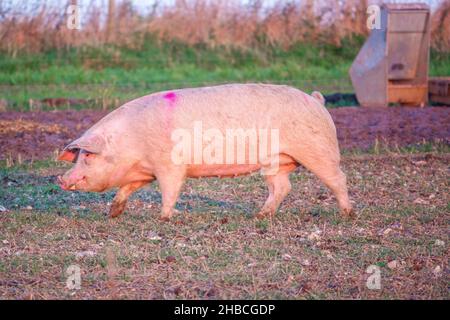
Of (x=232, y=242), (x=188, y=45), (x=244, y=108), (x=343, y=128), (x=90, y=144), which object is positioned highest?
(x=244, y=108)

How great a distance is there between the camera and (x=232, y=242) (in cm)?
630

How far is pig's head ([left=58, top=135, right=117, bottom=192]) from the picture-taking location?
704cm

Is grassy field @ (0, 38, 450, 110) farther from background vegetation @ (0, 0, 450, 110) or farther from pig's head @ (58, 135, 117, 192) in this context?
pig's head @ (58, 135, 117, 192)

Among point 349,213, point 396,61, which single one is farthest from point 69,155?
point 396,61

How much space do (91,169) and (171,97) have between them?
899mm

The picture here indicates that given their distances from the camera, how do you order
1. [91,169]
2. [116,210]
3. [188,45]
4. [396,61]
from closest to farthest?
[91,169], [116,210], [396,61], [188,45]

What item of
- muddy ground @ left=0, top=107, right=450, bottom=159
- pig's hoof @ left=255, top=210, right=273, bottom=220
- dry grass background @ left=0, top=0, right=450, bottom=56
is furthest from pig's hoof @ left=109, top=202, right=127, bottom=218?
dry grass background @ left=0, top=0, right=450, bottom=56

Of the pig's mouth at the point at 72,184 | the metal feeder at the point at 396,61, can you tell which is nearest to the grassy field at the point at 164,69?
the metal feeder at the point at 396,61

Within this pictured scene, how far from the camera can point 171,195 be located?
23.1 feet

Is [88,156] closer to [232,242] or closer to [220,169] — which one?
[220,169]

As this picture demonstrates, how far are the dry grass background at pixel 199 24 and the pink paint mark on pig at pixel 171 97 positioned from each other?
37.1 ft

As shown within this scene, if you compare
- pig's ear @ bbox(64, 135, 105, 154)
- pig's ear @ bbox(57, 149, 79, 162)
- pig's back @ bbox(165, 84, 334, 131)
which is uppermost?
pig's back @ bbox(165, 84, 334, 131)

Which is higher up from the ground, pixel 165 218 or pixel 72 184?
pixel 72 184

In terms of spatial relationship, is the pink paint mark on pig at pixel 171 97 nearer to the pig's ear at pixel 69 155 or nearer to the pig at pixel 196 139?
the pig at pixel 196 139
